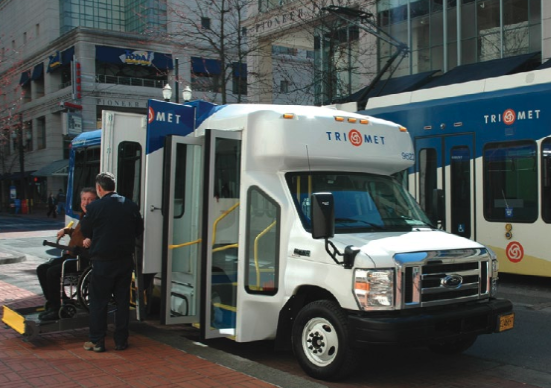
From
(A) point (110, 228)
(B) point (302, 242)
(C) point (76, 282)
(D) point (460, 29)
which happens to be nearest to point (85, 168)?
(C) point (76, 282)

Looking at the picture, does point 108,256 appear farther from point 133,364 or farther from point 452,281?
point 452,281

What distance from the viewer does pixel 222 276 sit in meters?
6.36

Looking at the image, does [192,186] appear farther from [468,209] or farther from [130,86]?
[130,86]

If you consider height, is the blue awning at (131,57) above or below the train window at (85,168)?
above

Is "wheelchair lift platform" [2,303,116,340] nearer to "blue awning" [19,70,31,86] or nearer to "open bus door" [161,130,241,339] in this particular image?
"open bus door" [161,130,241,339]

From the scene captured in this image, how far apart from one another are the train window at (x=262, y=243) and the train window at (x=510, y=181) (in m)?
5.96

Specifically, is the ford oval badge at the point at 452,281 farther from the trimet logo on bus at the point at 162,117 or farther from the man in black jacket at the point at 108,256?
the trimet logo on bus at the point at 162,117

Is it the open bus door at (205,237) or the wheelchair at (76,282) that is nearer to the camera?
the open bus door at (205,237)

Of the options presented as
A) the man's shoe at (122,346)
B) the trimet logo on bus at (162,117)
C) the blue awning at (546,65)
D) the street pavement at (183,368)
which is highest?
the blue awning at (546,65)

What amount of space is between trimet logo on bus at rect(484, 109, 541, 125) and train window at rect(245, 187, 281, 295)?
19.9ft

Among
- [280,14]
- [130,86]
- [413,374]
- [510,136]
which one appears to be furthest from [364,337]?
[130,86]

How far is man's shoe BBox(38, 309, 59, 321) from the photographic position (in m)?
6.72

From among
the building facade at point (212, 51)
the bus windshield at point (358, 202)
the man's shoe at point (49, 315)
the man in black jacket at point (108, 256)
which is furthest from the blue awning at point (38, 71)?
the bus windshield at point (358, 202)

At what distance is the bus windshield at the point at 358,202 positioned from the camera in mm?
5824
